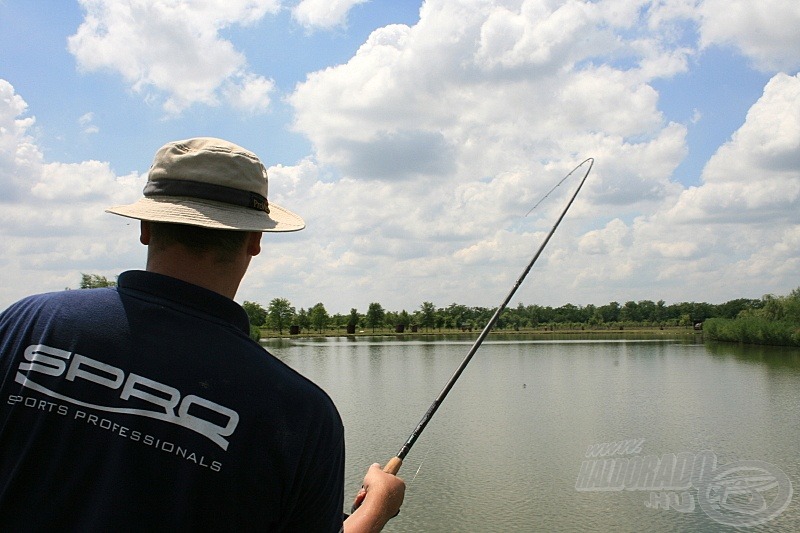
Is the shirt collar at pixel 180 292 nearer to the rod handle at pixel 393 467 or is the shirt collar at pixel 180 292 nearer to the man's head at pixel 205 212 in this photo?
the man's head at pixel 205 212

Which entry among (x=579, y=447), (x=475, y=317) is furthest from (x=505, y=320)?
(x=579, y=447)

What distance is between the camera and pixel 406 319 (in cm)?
11488

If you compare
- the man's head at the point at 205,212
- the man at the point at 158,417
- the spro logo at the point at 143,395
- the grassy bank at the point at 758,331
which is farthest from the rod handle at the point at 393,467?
the grassy bank at the point at 758,331

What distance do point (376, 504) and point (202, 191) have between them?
0.94 metres

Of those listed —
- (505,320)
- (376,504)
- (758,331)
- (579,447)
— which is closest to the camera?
(376,504)

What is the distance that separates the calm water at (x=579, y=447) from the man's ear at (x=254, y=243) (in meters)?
9.38

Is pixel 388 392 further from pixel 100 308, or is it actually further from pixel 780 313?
pixel 780 313

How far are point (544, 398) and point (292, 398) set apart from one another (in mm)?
22729

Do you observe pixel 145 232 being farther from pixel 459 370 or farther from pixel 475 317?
pixel 475 317

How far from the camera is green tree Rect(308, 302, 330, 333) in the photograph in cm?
10325

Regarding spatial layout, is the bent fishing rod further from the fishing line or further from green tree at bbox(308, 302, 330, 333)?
green tree at bbox(308, 302, 330, 333)

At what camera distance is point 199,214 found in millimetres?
1396

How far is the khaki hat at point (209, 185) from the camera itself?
144cm

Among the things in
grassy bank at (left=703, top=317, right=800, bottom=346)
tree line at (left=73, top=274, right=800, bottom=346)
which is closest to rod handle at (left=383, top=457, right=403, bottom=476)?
grassy bank at (left=703, top=317, right=800, bottom=346)
